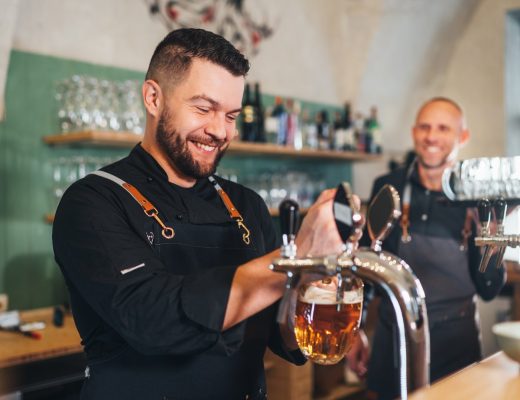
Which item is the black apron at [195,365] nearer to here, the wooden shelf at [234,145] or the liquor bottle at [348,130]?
the wooden shelf at [234,145]

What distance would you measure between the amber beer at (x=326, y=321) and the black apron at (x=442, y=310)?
1.75 metres

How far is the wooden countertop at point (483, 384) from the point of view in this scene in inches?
58.4

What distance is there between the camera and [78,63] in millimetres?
3348

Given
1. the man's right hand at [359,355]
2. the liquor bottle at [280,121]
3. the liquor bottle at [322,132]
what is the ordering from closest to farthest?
the man's right hand at [359,355] < the liquor bottle at [280,121] < the liquor bottle at [322,132]

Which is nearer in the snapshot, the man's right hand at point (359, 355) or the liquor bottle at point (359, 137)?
the man's right hand at point (359, 355)

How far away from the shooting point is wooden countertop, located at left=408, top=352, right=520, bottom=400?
4.87 ft

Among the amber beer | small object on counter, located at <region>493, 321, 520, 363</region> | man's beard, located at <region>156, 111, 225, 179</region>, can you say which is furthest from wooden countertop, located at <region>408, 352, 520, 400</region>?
man's beard, located at <region>156, 111, 225, 179</region>

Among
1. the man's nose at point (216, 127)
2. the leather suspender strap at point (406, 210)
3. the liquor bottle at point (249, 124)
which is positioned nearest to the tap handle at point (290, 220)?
the man's nose at point (216, 127)

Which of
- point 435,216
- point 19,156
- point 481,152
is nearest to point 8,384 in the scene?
point 19,156

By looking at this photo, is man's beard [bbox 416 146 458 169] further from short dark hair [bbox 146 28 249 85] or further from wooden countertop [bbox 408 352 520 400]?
short dark hair [bbox 146 28 249 85]

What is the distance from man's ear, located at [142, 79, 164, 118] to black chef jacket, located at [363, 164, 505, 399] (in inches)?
62.6

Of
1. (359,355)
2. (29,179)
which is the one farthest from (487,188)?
(29,179)

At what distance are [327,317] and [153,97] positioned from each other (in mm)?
817

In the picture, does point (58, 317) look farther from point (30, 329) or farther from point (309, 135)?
point (309, 135)
